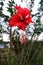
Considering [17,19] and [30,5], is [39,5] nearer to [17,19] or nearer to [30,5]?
[30,5]

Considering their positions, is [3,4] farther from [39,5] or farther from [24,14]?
[24,14]

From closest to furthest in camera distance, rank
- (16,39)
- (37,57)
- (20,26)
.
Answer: (20,26), (16,39), (37,57)

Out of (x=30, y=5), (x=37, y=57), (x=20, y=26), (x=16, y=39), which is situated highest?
(x=30, y=5)

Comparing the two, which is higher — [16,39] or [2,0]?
[2,0]

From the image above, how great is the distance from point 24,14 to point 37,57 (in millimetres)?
1701

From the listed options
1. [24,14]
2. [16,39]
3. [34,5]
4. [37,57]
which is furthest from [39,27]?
[37,57]

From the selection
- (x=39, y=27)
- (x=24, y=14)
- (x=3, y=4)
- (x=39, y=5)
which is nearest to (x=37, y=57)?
(x=39, y=5)

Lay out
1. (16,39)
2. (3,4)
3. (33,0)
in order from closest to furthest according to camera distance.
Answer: (16,39) → (3,4) → (33,0)

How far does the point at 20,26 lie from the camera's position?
3.23 feet

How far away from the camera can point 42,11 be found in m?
1.85

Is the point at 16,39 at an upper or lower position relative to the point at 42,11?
lower

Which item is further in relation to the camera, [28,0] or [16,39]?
[28,0]

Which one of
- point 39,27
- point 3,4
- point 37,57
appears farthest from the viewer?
point 37,57

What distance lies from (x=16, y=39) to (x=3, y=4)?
1.10 ft
